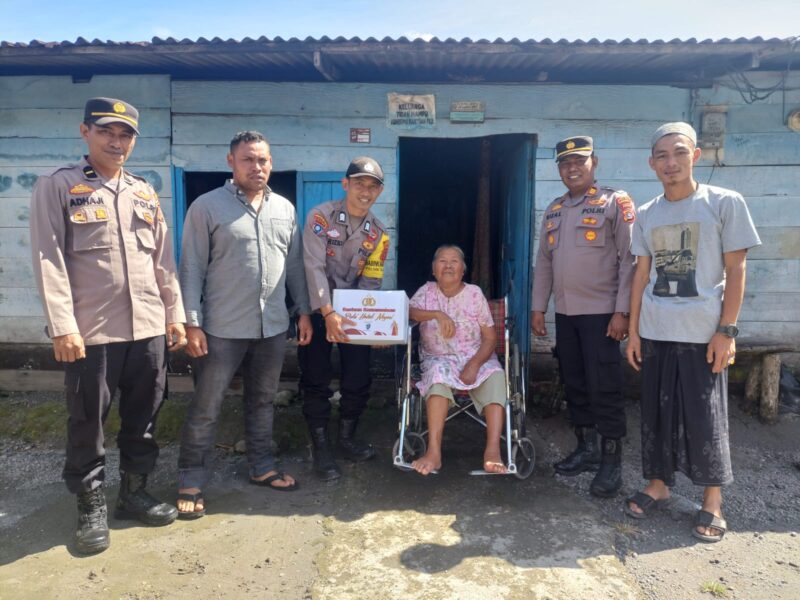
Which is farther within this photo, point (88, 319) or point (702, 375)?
point (702, 375)

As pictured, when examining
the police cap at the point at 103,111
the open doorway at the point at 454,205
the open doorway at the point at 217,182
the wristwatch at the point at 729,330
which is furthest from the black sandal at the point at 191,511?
the open doorway at the point at 454,205

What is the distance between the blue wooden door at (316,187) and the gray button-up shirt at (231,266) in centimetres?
150

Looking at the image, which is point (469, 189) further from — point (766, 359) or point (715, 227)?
point (715, 227)

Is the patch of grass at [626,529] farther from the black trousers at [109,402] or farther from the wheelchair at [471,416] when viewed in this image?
the black trousers at [109,402]

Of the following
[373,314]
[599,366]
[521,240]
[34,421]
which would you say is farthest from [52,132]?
[599,366]

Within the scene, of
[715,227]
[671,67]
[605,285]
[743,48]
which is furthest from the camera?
[671,67]

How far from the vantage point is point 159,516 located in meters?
3.14

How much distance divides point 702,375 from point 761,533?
962 millimetres

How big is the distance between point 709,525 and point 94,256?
3.43 metres

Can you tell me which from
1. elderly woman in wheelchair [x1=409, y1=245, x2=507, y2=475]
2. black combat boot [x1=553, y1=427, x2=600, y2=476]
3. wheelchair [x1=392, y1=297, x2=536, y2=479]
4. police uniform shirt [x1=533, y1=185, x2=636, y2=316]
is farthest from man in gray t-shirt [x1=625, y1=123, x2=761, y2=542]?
elderly woman in wheelchair [x1=409, y1=245, x2=507, y2=475]

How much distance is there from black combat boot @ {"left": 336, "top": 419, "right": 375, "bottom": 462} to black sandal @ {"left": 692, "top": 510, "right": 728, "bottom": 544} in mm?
1993

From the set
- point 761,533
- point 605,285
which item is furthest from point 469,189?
point 761,533

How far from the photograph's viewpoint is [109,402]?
2971 mm

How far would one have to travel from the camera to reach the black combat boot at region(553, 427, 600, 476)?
3.84 metres
